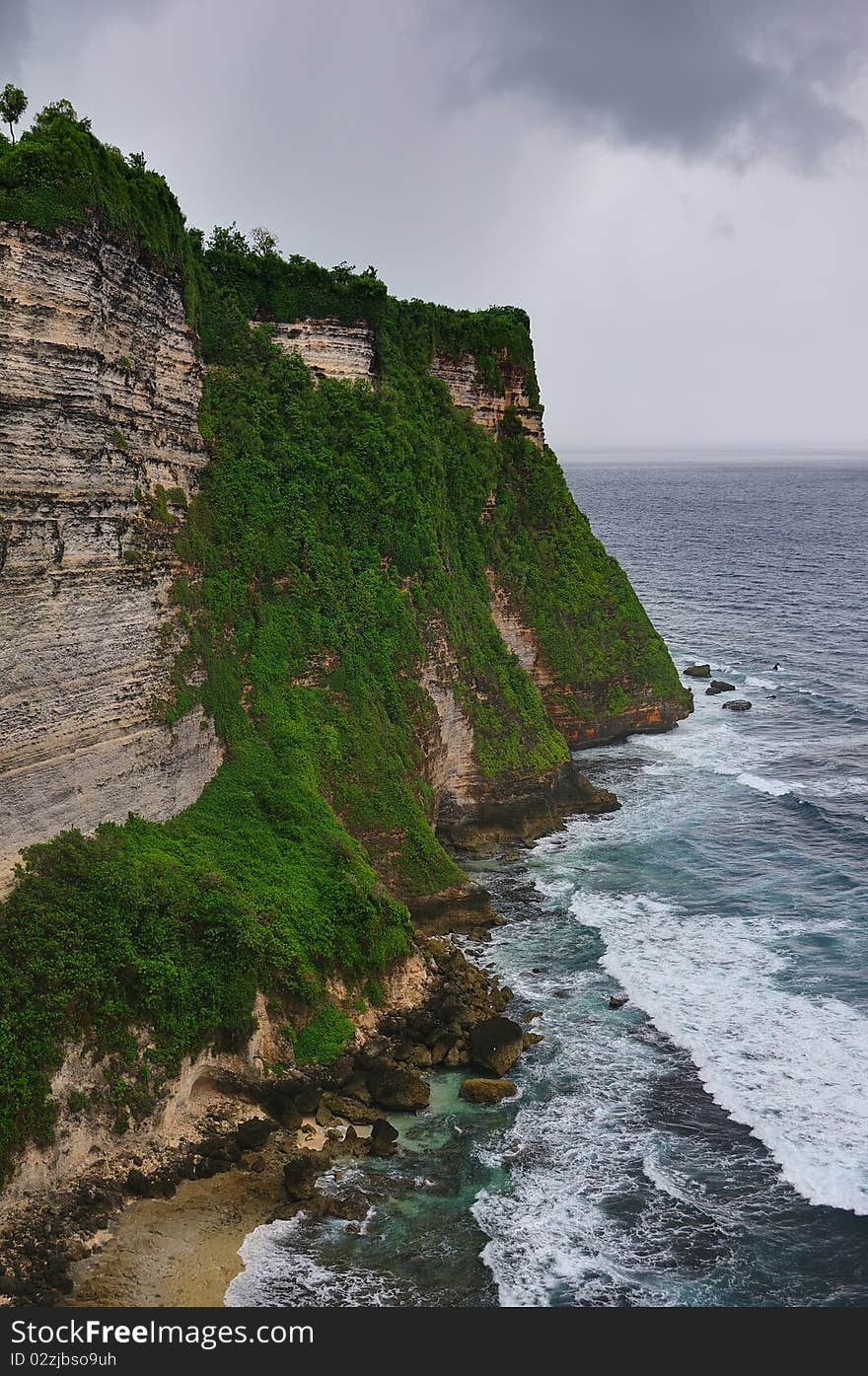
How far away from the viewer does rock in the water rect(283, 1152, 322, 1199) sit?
79.3ft

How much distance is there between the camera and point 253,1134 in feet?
84.4

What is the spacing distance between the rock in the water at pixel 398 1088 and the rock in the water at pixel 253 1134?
3233 millimetres

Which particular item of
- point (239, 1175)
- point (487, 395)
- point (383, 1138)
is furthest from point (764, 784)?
point (239, 1175)

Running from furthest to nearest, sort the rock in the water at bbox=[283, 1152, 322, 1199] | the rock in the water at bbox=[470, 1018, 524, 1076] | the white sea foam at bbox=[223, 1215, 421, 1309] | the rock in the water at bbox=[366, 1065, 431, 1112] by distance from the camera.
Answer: the rock in the water at bbox=[470, 1018, 524, 1076], the rock in the water at bbox=[366, 1065, 431, 1112], the rock in the water at bbox=[283, 1152, 322, 1199], the white sea foam at bbox=[223, 1215, 421, 1309]

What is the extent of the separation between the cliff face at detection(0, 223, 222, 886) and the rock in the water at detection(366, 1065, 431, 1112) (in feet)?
32.4

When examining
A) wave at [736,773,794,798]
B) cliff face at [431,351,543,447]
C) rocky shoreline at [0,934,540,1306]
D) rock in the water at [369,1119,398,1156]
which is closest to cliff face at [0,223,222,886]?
rocky shoreline at [0,934,540,1306]

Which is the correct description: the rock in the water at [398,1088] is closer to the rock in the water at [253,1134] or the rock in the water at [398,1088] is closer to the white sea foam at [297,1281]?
the rock in the water at [253,1134]

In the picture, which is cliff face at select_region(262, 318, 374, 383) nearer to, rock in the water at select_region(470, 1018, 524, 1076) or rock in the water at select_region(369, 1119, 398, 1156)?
rock in the water at select_region(470, 1018, 524, 1076)

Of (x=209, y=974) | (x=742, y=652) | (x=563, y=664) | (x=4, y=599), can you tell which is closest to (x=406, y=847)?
(x=209, y=974)

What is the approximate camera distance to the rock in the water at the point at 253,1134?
1009 inches

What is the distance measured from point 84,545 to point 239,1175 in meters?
16.3

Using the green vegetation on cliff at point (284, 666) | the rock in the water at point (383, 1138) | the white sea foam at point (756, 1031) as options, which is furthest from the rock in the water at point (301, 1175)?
the white sea foam at point (756, 1031)

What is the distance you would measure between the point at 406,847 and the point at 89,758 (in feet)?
41.1

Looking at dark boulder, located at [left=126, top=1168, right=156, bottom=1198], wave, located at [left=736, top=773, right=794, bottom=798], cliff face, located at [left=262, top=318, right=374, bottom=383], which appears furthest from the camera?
wave, located at [left=736, top=773, right=794, bottom=798]
